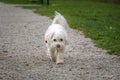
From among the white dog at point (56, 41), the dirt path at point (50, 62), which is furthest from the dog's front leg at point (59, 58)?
the dirt path at point (50, 62)

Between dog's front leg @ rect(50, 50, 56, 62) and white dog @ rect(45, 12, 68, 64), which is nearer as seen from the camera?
white dog @ rect(45, 12, 68, 64)

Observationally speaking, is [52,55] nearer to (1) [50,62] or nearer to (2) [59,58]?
(1) [50,62]

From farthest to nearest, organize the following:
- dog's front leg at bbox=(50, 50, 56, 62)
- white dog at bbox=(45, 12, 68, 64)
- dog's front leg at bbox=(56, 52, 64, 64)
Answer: dog's front leg at bbox=(50, 50, 56, 62)
dog's front leg at bbox=(56, 52, 64, 64)
white dog at bbox=(45, 12, 68, 64)

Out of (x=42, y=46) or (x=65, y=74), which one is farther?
(x=42, y=46)

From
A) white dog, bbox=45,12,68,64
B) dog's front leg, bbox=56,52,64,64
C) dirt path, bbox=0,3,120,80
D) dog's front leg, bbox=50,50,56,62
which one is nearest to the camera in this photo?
dirt path, bbox=0,3,120,80

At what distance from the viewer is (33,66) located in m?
10.9

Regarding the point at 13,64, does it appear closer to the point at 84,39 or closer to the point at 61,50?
the point at 61,50

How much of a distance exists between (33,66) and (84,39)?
536cm

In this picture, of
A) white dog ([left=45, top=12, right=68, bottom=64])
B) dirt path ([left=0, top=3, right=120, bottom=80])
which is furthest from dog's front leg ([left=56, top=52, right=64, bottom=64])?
dirt path ([left=0, top=3, right=120, bottom=80])

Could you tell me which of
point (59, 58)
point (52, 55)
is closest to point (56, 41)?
point (59, 58)

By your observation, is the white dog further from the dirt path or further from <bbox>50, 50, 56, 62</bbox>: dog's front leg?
the dirt path

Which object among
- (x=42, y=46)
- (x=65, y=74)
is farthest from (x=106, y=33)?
(x=65, y=74)

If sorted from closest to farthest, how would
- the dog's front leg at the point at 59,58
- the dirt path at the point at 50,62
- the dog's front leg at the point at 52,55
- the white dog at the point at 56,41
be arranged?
the dirt path at the point at 50,62, the white dog at the point at 56,41, the dog's front leg at the point at 59,58, the dog's front leg at the point at 52,55

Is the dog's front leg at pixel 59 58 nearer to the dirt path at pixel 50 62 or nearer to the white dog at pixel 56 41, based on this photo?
the white dog at pixel 56 41
